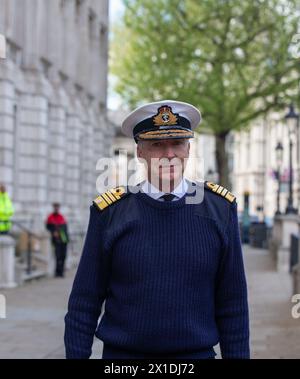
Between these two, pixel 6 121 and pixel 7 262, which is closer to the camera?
pixel 7 262

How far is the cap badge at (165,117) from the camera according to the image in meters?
3.88

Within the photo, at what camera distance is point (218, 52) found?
37.9 m

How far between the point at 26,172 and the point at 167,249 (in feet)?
70.8

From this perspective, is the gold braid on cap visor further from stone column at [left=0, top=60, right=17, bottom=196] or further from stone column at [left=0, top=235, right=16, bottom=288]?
stone column at [left=0, top=60, right=17, bottom=196]

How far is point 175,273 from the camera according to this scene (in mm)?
3705

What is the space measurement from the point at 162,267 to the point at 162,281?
6cm

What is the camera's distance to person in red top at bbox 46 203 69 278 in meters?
22.9

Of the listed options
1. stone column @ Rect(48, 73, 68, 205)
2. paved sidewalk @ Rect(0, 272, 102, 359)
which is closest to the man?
paved sidewalk @ Rect(0, 272, 102, 359)

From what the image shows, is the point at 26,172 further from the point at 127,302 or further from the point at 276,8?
the point at 127,302

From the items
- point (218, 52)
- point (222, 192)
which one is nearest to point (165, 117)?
point (222, 192)

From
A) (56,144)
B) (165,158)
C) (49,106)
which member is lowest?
(165,158)

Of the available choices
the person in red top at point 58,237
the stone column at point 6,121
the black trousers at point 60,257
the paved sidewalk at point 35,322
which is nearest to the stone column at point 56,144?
the person in red top at point 58,237

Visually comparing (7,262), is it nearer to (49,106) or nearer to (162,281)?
(49,106)

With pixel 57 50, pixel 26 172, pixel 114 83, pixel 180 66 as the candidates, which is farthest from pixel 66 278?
pixel 114 83
